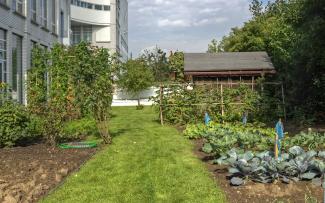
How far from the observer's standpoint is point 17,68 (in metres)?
22.7

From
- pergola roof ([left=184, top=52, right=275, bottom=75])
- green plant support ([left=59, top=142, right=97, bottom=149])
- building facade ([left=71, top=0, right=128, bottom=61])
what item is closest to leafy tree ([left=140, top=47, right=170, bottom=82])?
building facade ([left=71, top=0, right=128, bottom=61])

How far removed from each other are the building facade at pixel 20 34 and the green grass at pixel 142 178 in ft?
32.2

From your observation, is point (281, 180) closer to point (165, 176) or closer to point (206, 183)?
point (206, 183)

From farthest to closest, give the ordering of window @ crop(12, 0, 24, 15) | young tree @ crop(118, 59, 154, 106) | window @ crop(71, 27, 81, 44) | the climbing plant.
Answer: window @ crop(71, 27, 81, 44) < young tree @ crop(118, 59, 154, 106) < window @ crop(12, 0, 24, 15) < the climbing plant

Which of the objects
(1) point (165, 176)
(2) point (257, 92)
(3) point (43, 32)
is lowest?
(1) point (165, 176)

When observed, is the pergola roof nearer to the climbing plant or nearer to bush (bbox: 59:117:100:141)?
bush (bbox: 59:117:100:141)

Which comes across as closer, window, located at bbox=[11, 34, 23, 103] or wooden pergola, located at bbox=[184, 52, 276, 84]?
window, located at bbox=[11, 34, 23, 103]

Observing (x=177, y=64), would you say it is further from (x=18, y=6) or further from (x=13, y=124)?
(x=13, y=124)

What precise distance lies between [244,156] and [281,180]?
30.1 inches

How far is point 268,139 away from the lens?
11.2 meters

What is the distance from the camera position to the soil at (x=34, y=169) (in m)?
7.50

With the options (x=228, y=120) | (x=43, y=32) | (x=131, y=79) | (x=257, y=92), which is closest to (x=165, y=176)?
(x=228, y=120)

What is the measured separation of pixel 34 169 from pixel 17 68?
14.5m

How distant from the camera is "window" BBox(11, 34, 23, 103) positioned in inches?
866
